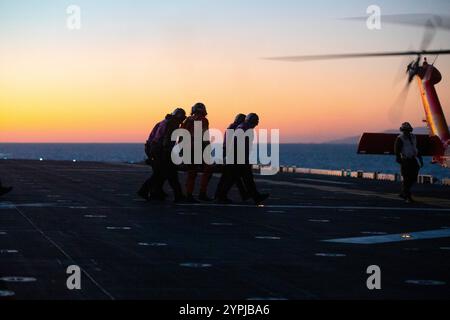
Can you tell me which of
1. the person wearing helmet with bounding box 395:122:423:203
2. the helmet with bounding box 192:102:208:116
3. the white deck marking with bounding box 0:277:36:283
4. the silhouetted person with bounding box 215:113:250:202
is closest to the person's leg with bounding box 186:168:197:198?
the silhouetted person with bounding box 215:113:250:202

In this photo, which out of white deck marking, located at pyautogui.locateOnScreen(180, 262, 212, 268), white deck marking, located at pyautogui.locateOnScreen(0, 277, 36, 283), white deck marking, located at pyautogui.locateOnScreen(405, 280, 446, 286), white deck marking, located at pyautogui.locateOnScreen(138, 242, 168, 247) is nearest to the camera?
white deck marking, located at pyautogui.locateOnScreen(0, 277, 36, 283)

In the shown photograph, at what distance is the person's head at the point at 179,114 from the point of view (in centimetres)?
2211

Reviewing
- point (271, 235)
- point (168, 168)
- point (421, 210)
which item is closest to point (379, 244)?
point (271, 235)

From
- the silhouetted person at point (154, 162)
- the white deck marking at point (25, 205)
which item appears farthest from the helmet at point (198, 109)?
the white deck marking at point (25, 205)

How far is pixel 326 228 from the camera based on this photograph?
1605cm

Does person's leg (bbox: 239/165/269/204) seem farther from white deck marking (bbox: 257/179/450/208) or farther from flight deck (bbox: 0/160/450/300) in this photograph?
white deck marking (bbox: 257/179/450/208)

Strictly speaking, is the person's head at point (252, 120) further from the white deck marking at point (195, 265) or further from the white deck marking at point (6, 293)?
the white deck marking at point (6, 293)

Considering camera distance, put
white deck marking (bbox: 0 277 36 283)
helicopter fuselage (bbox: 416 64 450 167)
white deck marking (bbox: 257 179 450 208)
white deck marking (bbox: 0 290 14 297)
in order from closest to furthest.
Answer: white deck marking (bbox: 0 290 14 297), white deck marking (bbox: 0 277 36 283), white deck marking (bbox: 257 179 450 208), helicopter fuselage (bbox: 416 64 450 167)

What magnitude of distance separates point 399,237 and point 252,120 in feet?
25.3

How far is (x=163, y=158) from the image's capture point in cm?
2206

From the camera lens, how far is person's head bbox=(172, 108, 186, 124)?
72.5 feet

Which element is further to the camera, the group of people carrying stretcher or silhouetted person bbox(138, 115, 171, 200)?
silhouetted person bbox(138, 115, 171, 200)
